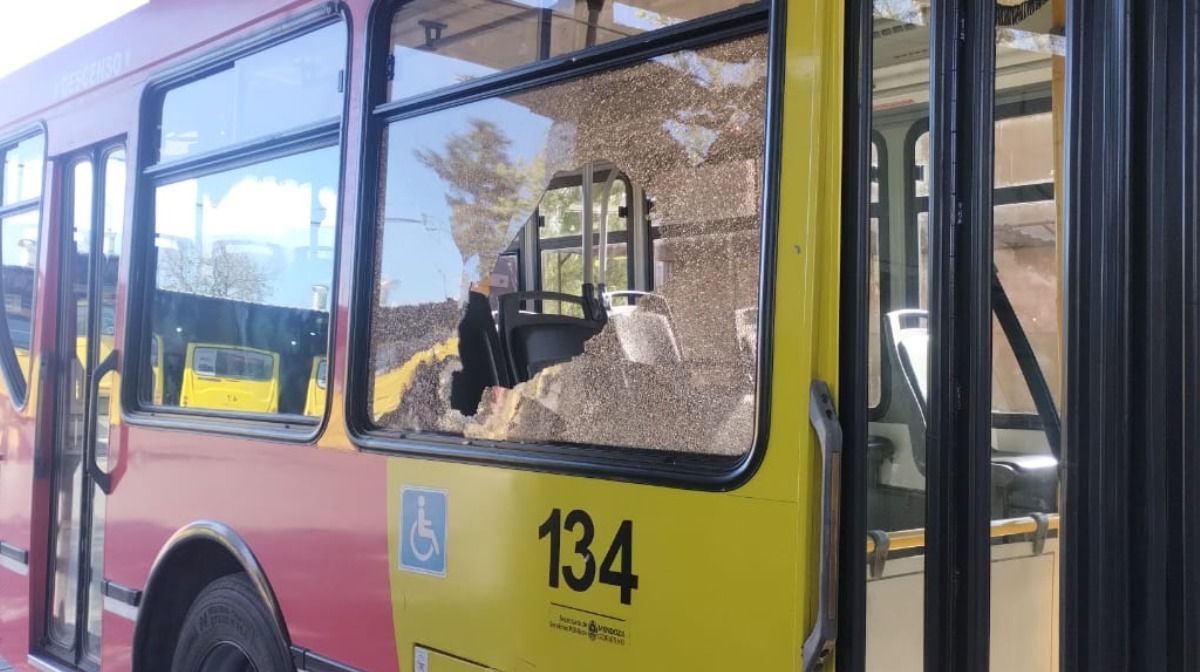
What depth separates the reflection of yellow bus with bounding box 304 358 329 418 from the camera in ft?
9.96

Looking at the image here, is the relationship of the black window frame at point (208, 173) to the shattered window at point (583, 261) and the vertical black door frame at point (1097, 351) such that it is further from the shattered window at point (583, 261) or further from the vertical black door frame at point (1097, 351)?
the vertical black door frame at point (1097, 351)

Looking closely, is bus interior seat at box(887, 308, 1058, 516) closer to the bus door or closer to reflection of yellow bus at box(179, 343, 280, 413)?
reflection of yellow bus at box(179, 343, 280, 413)

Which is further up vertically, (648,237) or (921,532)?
(648,237)

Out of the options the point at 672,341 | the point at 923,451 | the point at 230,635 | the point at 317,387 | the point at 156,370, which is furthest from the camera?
the point at 156,370

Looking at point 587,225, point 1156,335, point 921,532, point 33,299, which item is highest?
point 587,225

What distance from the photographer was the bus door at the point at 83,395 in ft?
14.0

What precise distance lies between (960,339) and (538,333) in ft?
4.33

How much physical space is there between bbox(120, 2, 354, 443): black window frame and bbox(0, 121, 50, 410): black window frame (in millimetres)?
1051

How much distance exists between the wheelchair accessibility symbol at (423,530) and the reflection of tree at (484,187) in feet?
1.90

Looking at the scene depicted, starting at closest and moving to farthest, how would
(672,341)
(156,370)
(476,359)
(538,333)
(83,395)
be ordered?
Result: 1. (672,341)
2. (476,359)
3. (538,333)
4. (156,370)
5. (83,395)

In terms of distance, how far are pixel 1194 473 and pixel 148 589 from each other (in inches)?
126

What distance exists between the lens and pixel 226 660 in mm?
3537

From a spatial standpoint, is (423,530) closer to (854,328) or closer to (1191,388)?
(854,328)

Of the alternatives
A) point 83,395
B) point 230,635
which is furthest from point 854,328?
point 83,395
